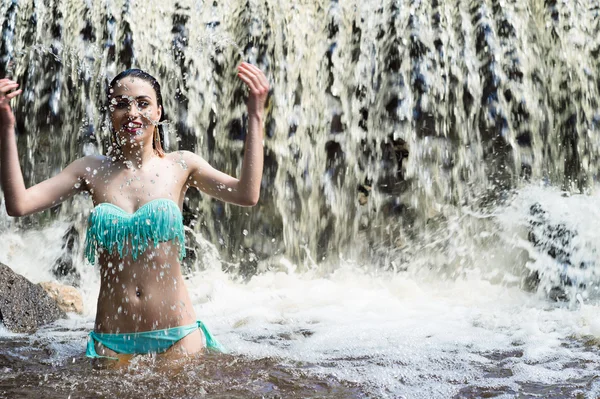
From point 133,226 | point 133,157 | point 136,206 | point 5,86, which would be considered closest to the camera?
point 5,86

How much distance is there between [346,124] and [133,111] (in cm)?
446

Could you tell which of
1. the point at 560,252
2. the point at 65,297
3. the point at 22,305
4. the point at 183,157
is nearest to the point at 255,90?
the point at 183,157

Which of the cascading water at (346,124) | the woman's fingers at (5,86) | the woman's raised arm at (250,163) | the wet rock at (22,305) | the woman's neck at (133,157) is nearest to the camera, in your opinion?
the woman's fingers at (5,86)

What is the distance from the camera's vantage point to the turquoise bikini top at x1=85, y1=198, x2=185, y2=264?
2.89 metres

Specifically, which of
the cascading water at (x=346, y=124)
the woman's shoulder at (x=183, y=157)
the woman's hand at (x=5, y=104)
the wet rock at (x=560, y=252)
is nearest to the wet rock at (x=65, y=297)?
the cascading water at (x=346, y=124)

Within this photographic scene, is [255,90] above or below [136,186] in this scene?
above

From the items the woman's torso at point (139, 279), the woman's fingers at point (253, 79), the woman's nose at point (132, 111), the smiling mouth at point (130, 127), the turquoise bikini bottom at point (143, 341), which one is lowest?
the turquoise bikini bottom at point (143, 341)

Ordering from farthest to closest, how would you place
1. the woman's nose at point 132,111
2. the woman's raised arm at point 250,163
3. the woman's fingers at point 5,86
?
the woman's nose at point 132,111 → the woman's raised arm at point 250,163 → the woman's fingers at point 5,86

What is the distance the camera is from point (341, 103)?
7305 millimetres

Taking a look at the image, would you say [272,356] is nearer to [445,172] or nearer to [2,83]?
[2,83]

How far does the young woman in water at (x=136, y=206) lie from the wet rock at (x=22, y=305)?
1884mm

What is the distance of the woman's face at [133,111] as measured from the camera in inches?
118

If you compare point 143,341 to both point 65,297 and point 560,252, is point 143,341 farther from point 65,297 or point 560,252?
point 560,252

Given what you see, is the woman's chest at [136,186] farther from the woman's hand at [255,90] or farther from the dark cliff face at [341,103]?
the dark cliff face at [341,103]
